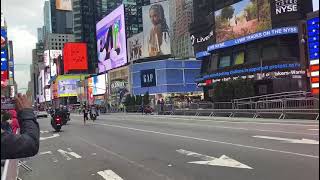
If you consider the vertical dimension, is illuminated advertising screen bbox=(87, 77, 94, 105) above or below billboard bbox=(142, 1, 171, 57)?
below

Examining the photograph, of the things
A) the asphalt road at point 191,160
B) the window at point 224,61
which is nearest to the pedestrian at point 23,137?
the asphalt road at point 191,160

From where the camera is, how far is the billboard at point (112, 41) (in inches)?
4397

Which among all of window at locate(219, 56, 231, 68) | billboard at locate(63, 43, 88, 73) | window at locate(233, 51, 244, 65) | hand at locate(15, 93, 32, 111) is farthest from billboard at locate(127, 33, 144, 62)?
hand at locate(15, 93, 32, 111)

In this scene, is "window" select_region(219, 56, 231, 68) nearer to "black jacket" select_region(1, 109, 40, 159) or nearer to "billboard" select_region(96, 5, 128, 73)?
"billboard" select_region(96, 5, 128, 73)

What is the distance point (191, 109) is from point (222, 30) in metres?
18.6

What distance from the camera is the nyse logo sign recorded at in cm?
5381

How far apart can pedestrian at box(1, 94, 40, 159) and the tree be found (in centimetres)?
5989

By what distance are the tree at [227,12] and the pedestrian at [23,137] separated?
59.9m

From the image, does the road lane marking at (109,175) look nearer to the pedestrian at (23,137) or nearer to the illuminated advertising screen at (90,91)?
the pedestrian at (23,137)

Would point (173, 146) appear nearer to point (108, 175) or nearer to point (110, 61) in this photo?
point (108, 175)

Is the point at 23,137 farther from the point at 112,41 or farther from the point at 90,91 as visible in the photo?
the point at 90,91

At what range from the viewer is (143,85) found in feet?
335

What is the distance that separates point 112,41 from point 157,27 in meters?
16.4

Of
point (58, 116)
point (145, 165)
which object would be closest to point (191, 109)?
point (58, 116)
